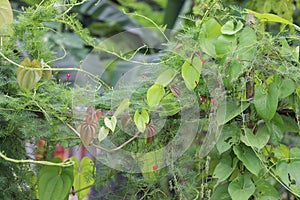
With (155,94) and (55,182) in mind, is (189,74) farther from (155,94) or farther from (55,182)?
(55,182)

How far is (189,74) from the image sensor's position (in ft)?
2.90

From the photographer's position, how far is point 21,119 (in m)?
0.90

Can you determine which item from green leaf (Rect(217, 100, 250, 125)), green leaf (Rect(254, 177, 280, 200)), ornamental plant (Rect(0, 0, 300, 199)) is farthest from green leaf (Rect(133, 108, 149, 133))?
green leaf (Rect(254, 177, 280, 200))

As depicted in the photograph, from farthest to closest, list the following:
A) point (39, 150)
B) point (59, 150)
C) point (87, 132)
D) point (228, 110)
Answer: point (59, 150), point (39, 150), point (228, 110), point (87, 132)

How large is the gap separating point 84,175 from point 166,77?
30 cm

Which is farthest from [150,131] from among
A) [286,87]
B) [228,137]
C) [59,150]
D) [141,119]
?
[59,150]

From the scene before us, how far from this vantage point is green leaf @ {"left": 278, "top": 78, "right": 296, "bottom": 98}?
0.92m

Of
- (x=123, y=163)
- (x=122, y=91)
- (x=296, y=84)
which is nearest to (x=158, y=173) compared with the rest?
(x=123, y=163)

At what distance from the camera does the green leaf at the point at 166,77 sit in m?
0.89

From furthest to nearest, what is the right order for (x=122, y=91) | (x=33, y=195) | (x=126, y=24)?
(x=126, y=24) < (x=33, y=195) < (x=122, y=91)

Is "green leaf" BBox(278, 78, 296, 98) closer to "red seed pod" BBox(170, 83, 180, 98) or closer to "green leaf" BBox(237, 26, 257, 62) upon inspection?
"green leaf" BBox(237, 26, 257, 62)

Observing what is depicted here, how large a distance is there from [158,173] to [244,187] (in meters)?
0.17

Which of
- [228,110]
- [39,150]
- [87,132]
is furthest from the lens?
[39,150]

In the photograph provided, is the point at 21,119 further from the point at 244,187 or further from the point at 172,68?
the point at 244,187
